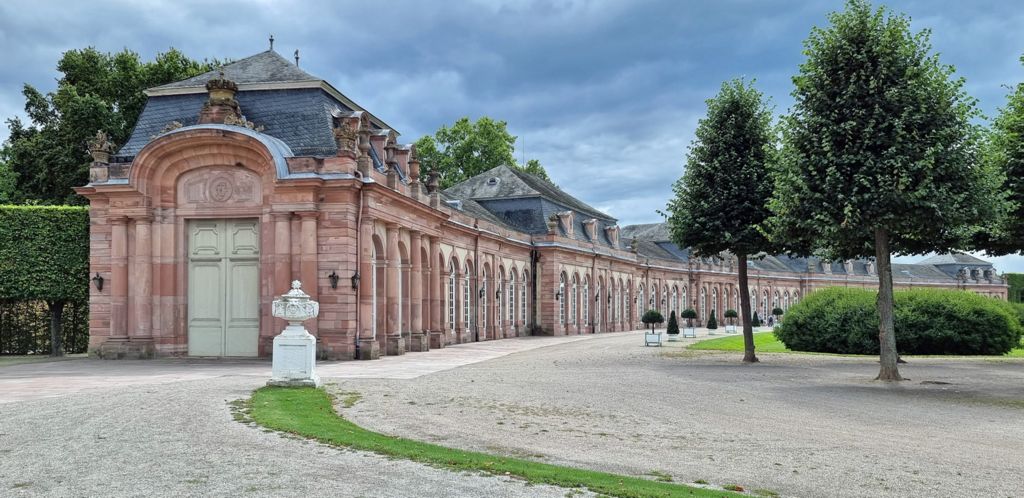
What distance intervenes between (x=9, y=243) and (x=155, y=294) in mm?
6234

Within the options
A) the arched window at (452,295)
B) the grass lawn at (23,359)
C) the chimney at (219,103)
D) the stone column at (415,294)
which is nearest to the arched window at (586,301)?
the arched window at (452,295)

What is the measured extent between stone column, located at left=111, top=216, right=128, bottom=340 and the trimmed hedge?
80.2ft

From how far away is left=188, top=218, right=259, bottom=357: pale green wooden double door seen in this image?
24891mm

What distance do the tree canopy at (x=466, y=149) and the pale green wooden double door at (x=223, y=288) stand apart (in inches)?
1509

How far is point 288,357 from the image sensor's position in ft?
51.2

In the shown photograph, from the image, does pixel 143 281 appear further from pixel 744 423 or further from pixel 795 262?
pixel 795 262

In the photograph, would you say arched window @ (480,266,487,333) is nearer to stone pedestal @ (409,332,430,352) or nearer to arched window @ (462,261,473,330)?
arched window @ (462,261,473,330)

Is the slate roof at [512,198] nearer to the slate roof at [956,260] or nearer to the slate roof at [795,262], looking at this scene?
the slate roof at [795,262]

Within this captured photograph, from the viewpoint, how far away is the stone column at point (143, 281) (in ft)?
80.3

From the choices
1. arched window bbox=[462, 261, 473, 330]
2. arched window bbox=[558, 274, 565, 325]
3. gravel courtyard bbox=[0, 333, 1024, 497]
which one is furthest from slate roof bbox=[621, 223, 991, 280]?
gravel courtyard bbox=[0, 333, 1024, 497]

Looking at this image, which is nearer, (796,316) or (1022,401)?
(1022,401)

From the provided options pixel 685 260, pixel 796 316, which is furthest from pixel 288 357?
pixel 685 260

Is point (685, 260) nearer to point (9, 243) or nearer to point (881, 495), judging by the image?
point (9, 243)

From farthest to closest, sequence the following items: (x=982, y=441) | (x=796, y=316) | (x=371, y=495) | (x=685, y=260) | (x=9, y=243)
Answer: (x=685, y=260) → (x=796, y=316) → (x=9, y=243) → (x=982, y=441) → (x=371, y=495)
